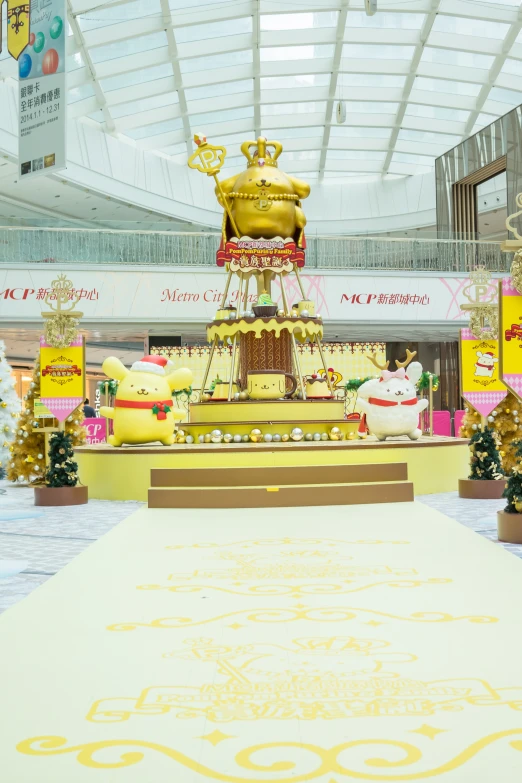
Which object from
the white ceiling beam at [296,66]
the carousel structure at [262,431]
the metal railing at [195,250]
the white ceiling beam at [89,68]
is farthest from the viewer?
the white ceiling beam at [296,66]

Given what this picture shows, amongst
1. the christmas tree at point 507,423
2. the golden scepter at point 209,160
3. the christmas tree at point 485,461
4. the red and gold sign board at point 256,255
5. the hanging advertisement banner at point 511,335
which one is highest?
the golden scepter at point 209,160

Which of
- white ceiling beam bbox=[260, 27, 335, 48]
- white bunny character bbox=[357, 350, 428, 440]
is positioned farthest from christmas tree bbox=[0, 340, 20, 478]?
white ceiling beam bbox=[260, 27, 335, 48]

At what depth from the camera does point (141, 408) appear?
8.52m

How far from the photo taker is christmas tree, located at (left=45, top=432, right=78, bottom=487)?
802cm

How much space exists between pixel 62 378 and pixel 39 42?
10.6ft

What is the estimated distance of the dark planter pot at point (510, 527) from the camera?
5.06 metres

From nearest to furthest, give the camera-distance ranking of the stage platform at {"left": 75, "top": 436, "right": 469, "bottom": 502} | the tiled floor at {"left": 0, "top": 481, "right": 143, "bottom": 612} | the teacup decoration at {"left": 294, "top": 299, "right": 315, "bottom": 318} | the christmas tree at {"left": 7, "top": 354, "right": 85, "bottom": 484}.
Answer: the tiled floor at {"left": 0, "top": 481, "right": 143, "bottom": 612} → the stage platform at {"left": 75, "top": 436, "right": 469, "bottom": 502} → the christmas tree at {"left": 7, "top": 354, "right": 85, "bottom": 484} → the teacup decoration at {"left": 294, "top": 299, "right": 315, "bottom": 318}

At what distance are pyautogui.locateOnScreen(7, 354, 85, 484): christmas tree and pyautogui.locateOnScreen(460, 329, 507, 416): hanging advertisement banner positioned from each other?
444 centimetres

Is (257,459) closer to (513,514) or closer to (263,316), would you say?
(263,316)

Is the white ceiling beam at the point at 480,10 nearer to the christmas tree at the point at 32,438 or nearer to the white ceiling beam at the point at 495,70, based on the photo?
the white ceiling beam at the point at 495,70

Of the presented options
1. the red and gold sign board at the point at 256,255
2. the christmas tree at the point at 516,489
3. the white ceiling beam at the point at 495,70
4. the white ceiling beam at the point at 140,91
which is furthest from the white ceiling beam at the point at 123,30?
the christmas tree at the point at 516,489

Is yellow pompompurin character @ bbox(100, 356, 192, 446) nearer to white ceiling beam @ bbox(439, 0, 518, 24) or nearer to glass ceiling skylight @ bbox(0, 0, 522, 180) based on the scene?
glass ceiling skylight @ bbox(0, 0, 522, 180)

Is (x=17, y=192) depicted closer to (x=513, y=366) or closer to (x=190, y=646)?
(x=513, y=366)

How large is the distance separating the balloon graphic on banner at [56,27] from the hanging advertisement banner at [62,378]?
2.88 m
